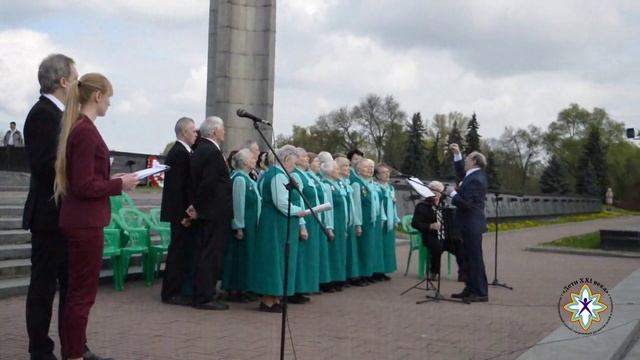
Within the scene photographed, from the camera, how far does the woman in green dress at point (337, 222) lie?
10.8 metres

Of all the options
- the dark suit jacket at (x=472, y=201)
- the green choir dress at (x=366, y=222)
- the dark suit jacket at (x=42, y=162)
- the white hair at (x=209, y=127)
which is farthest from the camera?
the green choir dress at (x=366, y=222)

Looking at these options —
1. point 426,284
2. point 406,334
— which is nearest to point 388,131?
point 426,284

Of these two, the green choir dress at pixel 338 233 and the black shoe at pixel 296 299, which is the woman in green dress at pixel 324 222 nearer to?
the green choir dress at pixel 338 233

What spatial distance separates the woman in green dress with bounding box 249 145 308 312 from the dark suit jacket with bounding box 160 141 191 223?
94 cm

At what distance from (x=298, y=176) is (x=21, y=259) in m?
3.84

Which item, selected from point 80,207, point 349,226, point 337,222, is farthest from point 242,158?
point 80,207

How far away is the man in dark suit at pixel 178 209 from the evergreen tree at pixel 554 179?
64.7 m

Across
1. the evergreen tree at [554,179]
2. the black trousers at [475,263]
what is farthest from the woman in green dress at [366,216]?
the evergreen tree at [554,179]

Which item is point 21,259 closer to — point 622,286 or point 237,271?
point 237,271

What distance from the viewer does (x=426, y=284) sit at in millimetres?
11898

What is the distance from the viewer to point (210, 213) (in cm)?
871

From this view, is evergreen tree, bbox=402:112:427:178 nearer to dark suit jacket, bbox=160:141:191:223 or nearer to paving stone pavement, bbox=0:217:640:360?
paving stone pavement, bbox=0:217:640:360

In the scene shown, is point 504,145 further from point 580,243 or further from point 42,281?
point 42,281

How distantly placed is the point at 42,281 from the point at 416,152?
58.4 metres
